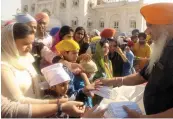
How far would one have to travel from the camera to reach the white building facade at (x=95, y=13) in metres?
31.9

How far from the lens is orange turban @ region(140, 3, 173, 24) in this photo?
1.95m

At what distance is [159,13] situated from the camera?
1996mm

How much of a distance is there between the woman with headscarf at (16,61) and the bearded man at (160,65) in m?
0.66

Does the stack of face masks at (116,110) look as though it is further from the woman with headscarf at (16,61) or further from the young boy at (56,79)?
the young boy at (56,79)

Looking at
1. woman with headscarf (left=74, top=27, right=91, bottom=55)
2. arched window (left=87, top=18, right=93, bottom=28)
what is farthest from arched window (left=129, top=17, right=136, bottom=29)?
woman with headscarf (left=74, top=27, right=91, bottom=55)

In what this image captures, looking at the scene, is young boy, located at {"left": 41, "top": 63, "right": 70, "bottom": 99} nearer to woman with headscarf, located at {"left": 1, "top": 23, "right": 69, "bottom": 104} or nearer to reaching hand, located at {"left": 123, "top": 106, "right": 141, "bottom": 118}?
woman with headscarf, located at {"left": 1, "top": 23, "right": 69, "bottom": 104}

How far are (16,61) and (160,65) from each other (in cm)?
92

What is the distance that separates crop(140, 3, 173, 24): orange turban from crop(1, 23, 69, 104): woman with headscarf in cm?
87

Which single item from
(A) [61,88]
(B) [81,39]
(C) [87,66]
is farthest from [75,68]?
(B) [81,39]

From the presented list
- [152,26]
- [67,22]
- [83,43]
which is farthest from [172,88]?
[67,22]

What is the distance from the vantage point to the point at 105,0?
121 ft

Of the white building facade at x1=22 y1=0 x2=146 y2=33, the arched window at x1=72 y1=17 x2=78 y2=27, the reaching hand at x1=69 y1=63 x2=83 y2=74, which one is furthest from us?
the arched window at x1=72 y1=17 x2=78 y2=27

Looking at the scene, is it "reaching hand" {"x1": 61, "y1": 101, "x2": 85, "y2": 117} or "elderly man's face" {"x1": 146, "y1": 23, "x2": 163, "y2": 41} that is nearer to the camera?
"reaching hand" {"x1": 61, "y1": 101, "x2": 85, "y2": 117}

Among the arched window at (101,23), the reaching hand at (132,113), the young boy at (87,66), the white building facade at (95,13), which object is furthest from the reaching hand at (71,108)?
the arched window at (101,23)
